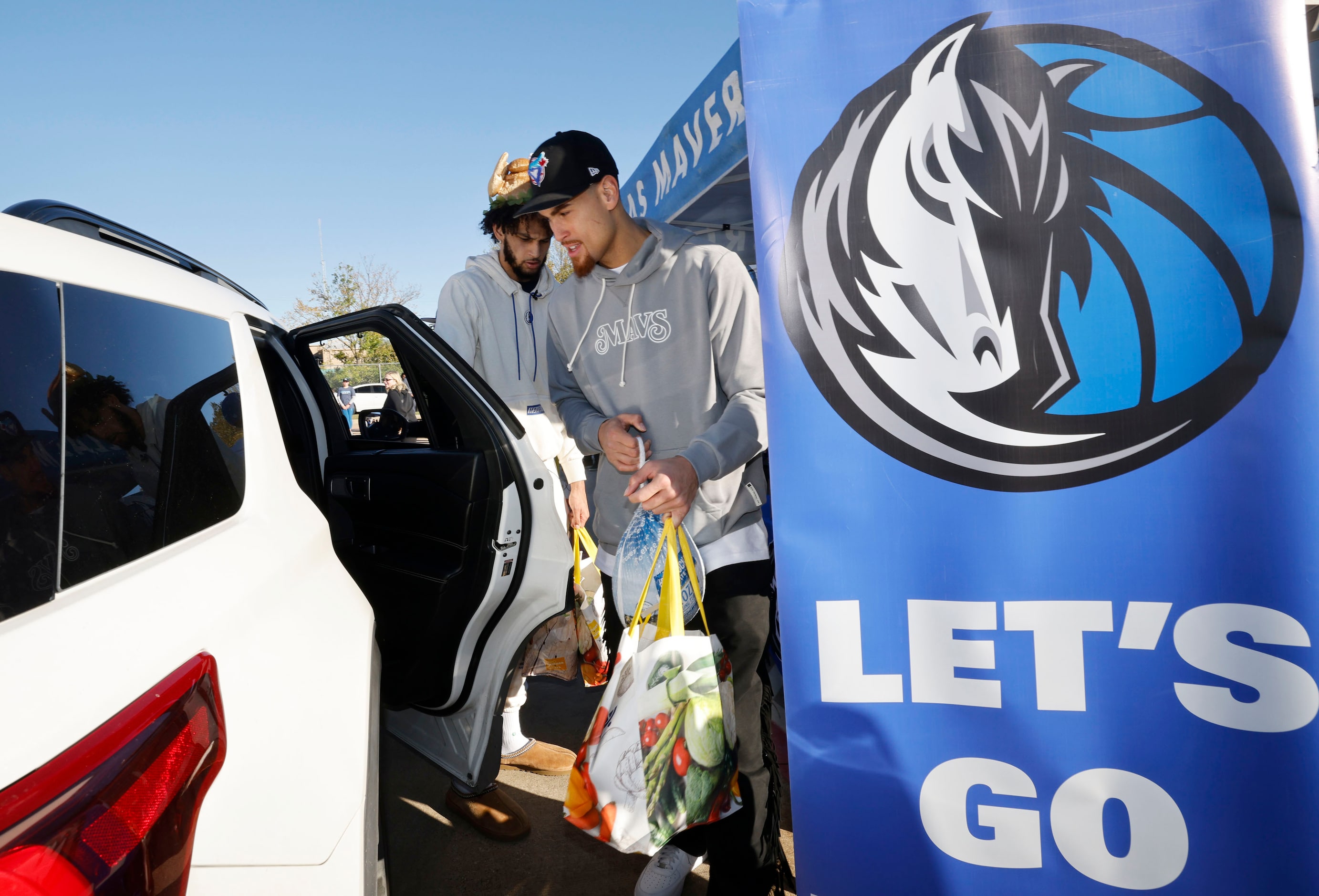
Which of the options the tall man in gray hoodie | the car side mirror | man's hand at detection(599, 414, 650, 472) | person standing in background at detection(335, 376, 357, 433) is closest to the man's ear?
the tall man in gray hoodie

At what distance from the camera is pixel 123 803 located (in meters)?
0.75

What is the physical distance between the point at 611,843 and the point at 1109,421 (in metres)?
1.16

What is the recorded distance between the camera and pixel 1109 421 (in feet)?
3.65

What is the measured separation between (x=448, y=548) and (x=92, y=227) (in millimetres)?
1200

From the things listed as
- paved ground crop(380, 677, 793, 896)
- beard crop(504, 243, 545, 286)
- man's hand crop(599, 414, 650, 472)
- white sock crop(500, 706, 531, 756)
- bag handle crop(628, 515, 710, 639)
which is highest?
beard crop(504, 243, 545, 286)

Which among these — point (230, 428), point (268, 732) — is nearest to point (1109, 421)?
point (268, 732)

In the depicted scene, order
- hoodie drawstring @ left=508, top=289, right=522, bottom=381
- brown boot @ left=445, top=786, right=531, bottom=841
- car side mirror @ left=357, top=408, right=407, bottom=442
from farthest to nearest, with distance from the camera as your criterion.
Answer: car side mirror @ left=357, top=408, right=407, bottom=442 → hoodie drawstring @ left=508, top=289, right=522, bottom=381 → brown boot @ left=445, top=786, right=531, bottom=841

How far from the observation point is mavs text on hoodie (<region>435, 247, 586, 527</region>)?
2682 mm

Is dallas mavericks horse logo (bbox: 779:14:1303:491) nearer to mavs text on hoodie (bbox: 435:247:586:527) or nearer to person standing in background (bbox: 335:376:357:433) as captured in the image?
mavs text on hoodie (bbox: 435:247:586:527)

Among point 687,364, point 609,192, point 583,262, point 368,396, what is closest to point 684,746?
point 687,364

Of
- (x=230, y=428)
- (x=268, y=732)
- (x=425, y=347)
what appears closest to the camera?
(x=268, y=732)

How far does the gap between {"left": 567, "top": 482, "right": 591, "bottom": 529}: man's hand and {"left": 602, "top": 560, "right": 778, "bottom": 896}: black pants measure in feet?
3.21

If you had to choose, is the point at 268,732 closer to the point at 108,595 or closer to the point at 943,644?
the point at 108,595

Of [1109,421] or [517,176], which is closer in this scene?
[1109,421]
